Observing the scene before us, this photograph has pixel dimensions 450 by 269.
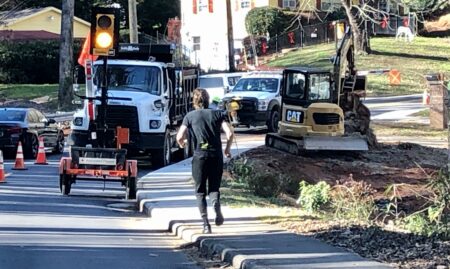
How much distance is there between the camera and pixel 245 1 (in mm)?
68125

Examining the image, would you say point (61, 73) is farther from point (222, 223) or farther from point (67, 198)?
point (222, 223)

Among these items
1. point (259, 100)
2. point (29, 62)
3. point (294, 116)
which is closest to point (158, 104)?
point (294, 116)

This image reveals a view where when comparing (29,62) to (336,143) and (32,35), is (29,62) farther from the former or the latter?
(336,143)

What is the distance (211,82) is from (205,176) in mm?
27373

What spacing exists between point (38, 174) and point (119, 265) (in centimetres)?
1185

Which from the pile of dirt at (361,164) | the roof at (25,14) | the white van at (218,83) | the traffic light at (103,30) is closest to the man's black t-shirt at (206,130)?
the traffic light at (103,30)

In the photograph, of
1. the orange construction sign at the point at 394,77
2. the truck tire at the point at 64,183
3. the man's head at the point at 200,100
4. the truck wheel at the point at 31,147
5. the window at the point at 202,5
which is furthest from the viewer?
the window at the point at 202,5

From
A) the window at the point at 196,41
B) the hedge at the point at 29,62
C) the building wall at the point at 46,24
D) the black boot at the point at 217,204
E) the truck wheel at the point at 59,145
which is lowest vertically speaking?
the truck wheel at the point at 59,145

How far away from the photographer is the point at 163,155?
76.2 feet

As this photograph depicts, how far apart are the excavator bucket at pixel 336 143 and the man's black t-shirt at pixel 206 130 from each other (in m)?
12.9

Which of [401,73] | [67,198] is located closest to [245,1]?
[401,73]

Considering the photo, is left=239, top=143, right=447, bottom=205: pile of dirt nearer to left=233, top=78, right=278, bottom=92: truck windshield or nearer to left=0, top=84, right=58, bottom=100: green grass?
left=233, top=78, right=278, bottom=92: truck windshield

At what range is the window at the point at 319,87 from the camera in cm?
2598

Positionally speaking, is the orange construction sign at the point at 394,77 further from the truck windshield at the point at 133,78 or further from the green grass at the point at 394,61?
the truck windshield at the point at 133,78
